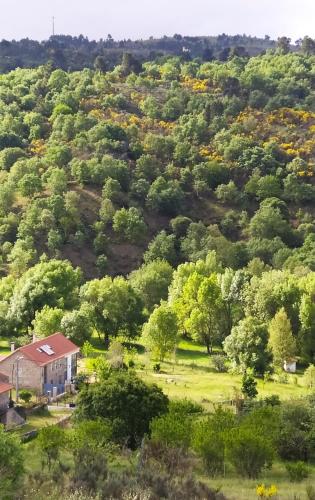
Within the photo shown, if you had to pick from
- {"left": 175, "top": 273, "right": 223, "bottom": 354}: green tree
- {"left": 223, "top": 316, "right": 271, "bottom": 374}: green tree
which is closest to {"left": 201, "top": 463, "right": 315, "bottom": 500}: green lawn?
{"left": 223, "top": 316, "right": 271, "bottom": 374}: green tree

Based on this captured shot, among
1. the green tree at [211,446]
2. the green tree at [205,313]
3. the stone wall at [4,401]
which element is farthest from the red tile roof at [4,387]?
the green tree at [205,313]

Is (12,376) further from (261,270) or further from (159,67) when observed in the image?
(159,67)

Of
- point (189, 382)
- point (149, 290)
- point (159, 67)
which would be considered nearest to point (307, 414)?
point (189, 382)

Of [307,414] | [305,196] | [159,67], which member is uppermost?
[159,67]

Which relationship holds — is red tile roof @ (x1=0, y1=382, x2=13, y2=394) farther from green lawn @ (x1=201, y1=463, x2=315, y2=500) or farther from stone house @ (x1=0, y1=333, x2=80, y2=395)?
green lawn @ (x1=201, y1=463, x2=315, y2=500)

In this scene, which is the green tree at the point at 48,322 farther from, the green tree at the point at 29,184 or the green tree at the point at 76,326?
the green tree at the point at 29,184
